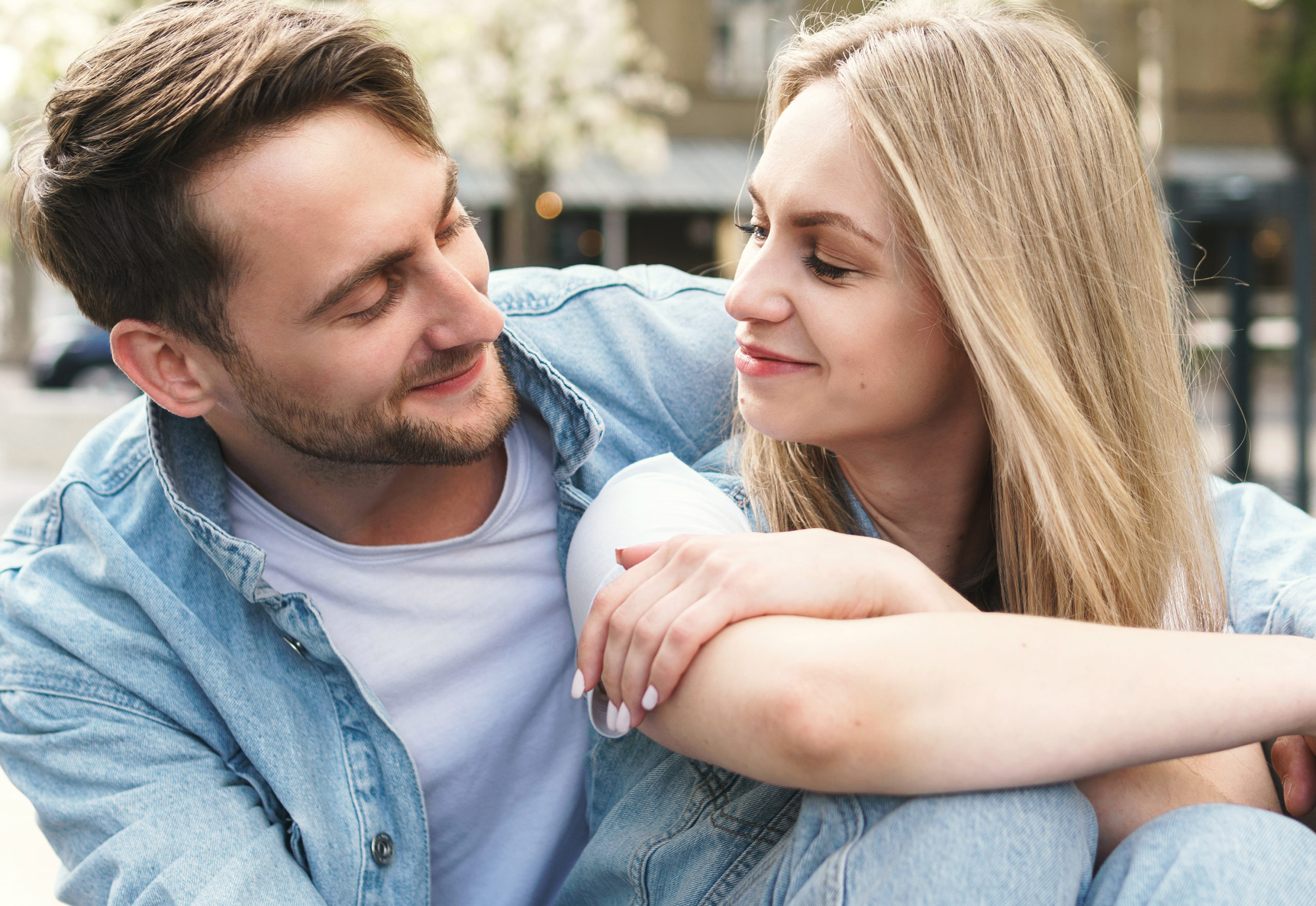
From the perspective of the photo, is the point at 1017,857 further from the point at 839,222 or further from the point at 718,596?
the point at 839,222

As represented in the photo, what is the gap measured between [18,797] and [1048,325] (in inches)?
140

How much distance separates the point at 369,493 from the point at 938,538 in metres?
1.09

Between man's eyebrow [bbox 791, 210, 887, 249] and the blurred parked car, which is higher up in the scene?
man's eyebrow [bbox 791, 210, 887, 249]

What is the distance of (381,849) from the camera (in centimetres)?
212

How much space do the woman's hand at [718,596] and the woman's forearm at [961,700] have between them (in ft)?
0.12

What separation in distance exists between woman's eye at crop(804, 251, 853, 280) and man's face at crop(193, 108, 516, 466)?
0.59 m

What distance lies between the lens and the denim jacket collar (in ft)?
6.82

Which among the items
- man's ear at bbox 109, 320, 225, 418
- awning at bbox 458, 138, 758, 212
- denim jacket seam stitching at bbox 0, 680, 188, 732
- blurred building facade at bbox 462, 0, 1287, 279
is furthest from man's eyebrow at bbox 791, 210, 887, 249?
awning at bbox 458, 138, 758, 212

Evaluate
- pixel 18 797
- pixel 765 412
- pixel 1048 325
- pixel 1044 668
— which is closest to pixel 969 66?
pixel 1048 325

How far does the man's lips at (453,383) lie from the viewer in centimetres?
216

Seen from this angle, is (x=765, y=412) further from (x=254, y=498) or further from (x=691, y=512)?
(x=254, y=498)

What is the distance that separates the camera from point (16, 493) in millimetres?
8414

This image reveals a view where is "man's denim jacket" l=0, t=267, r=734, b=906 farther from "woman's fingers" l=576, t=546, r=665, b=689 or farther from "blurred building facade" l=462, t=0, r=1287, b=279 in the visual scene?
"blurred building facade" l=462, t=0, r=1287, b=279

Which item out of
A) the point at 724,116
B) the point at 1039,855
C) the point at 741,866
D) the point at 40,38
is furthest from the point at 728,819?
the point at 724,116
